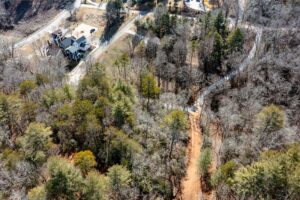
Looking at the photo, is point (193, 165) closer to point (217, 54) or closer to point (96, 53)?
point (217, 54)

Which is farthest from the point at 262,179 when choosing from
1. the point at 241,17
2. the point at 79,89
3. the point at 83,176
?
the point at 241,17

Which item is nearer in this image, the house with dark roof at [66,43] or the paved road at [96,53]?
the paved road at [96,53]

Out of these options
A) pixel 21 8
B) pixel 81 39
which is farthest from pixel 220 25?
pixel 21 8

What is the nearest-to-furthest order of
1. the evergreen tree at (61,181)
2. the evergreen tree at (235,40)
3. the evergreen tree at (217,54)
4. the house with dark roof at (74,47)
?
the evergreen tree at (61,181) → the evergreen tree at (217,54) → the evergreen tree at (235,40) → the house with dark roof at (74,47)

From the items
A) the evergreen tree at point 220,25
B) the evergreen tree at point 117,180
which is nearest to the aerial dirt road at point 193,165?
the evergreen tree at point 117,180

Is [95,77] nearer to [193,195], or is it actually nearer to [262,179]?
[193,195]

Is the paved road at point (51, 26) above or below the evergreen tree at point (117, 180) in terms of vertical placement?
above

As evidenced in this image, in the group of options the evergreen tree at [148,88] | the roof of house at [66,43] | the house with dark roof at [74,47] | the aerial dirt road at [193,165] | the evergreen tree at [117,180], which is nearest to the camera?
the evergreen tree at [117,180]

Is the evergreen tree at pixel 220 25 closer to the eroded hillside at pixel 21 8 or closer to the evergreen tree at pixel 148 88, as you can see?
the evergreen tree at pixel 148 88
